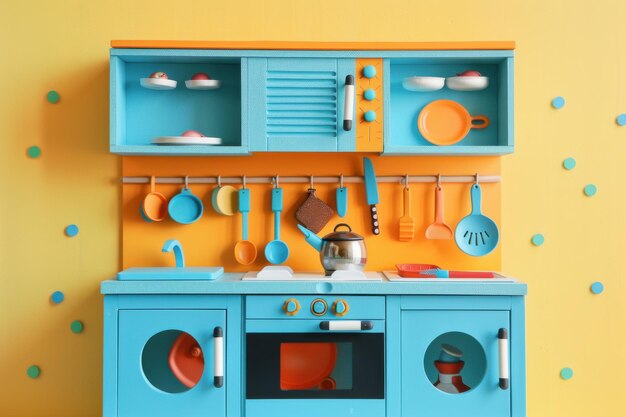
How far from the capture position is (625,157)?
113 inches

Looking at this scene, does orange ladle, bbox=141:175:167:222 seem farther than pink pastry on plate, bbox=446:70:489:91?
Yes

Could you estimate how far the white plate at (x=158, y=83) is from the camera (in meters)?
2.66

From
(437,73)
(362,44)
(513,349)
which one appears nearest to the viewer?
(513,349)

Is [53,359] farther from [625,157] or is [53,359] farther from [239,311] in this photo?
[625,157]

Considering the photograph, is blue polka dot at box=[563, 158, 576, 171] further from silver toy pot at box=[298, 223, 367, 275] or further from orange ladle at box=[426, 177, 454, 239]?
silver toy pot at box=[298, 223, 367, 275]

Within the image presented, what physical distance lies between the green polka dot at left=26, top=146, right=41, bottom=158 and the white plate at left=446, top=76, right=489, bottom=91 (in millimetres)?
1688

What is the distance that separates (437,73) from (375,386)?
1.26 metres

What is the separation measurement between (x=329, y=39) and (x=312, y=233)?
2.66 feet

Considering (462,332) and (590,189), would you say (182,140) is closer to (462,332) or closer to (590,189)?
(462,332)

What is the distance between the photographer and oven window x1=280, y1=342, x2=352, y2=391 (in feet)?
8.36

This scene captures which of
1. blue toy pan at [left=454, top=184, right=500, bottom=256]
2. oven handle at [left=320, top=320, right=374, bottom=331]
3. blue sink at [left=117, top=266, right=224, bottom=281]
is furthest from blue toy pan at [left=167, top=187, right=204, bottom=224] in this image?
blue toy pan at [left=454, top=184, right=500, bottom=256]

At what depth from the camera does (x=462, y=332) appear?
2.47m

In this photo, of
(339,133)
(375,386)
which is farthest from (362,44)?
(375,386)

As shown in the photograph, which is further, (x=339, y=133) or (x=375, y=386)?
(x=339, y=133)
